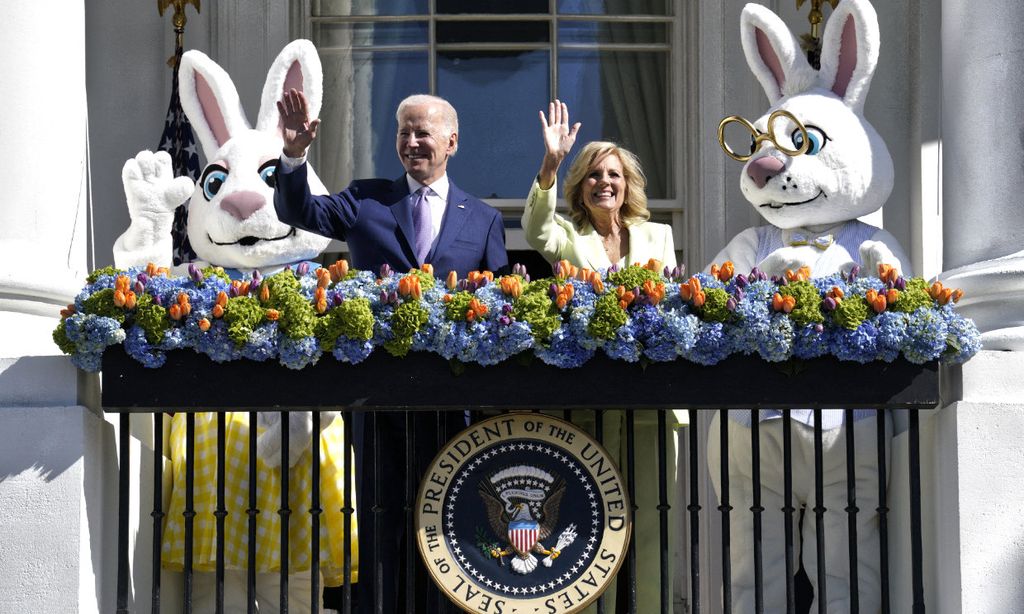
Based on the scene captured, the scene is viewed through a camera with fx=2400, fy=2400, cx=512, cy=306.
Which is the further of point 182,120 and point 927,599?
point 182,120

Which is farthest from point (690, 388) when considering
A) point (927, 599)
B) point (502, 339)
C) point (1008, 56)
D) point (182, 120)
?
point (182, 120)

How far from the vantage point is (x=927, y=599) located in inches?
354

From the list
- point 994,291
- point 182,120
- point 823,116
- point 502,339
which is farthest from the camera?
point 182,120

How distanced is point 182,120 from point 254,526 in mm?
3105

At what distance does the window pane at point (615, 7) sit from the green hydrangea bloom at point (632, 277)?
362cm

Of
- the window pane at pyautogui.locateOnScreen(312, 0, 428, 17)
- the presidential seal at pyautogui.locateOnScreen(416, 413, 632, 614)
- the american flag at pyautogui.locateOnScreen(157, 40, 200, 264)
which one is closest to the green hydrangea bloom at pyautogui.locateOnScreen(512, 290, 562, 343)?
the presidential seal at pyautogui.locateOnScreen(416, 413, 632, 614)

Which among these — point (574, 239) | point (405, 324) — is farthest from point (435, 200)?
point (405, 324)

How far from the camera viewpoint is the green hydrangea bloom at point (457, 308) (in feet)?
28.4

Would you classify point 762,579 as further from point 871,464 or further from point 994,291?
point 994,291

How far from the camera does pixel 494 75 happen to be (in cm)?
1213

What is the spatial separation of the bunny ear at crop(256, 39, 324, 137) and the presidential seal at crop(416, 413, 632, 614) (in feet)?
6.30

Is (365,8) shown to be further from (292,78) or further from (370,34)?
(292,78)

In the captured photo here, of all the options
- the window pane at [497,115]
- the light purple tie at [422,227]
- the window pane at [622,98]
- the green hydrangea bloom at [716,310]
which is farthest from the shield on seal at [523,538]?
the window pane at [622,98]

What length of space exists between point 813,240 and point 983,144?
0.84 metres
